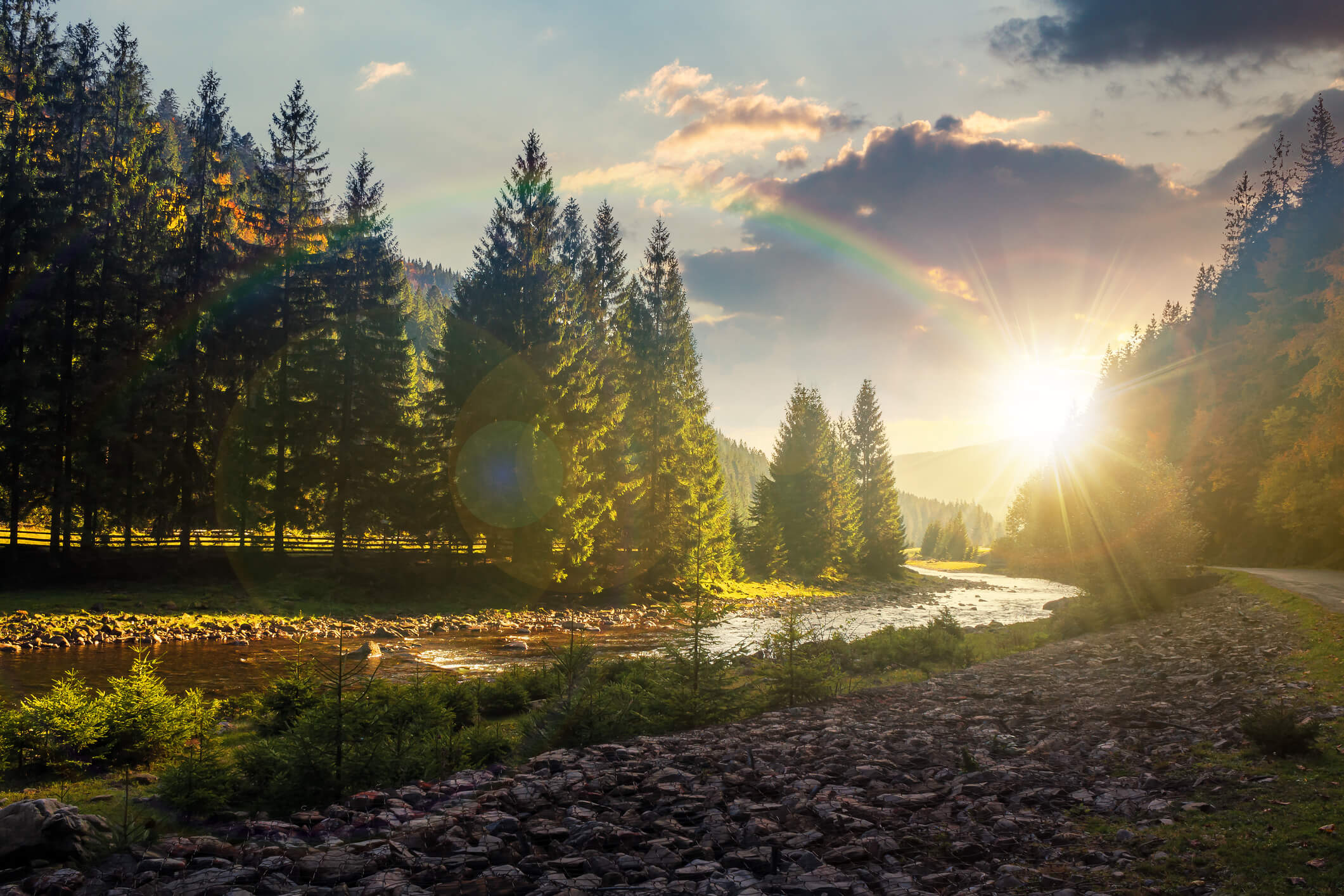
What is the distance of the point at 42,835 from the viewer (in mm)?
5957

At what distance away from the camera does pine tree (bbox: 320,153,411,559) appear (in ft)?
110

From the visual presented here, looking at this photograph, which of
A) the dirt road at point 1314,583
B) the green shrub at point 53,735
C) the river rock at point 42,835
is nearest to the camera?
the river rock at point 42,835

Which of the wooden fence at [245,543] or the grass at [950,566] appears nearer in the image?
the wooden fence at [245,543]

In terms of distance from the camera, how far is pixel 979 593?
202 feet

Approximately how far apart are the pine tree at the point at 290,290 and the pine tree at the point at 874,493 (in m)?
52.5

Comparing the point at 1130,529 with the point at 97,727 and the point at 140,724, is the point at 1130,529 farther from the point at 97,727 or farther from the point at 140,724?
the point at 97,727

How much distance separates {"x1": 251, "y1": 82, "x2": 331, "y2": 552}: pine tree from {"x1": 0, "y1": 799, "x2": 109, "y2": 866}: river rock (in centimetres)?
2945

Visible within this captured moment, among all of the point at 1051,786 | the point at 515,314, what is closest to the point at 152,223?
the point at 515,314

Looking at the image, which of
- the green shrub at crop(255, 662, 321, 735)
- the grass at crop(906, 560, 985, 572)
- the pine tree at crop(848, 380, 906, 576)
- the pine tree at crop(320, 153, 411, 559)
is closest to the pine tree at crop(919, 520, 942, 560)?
the grass at crop(906, 560, 985, 572)

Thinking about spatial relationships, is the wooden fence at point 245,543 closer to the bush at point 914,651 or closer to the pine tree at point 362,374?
the pine tree at point 362,374

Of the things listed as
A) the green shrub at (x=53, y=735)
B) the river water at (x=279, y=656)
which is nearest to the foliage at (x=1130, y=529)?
the river water at (x=279, y=656)

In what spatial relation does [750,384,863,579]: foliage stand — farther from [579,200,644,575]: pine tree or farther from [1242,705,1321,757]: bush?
[1242,705,1321,757]: bush

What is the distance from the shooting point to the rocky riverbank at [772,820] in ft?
18.0

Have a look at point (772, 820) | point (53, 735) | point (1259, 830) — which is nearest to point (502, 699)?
point (53, 735)
